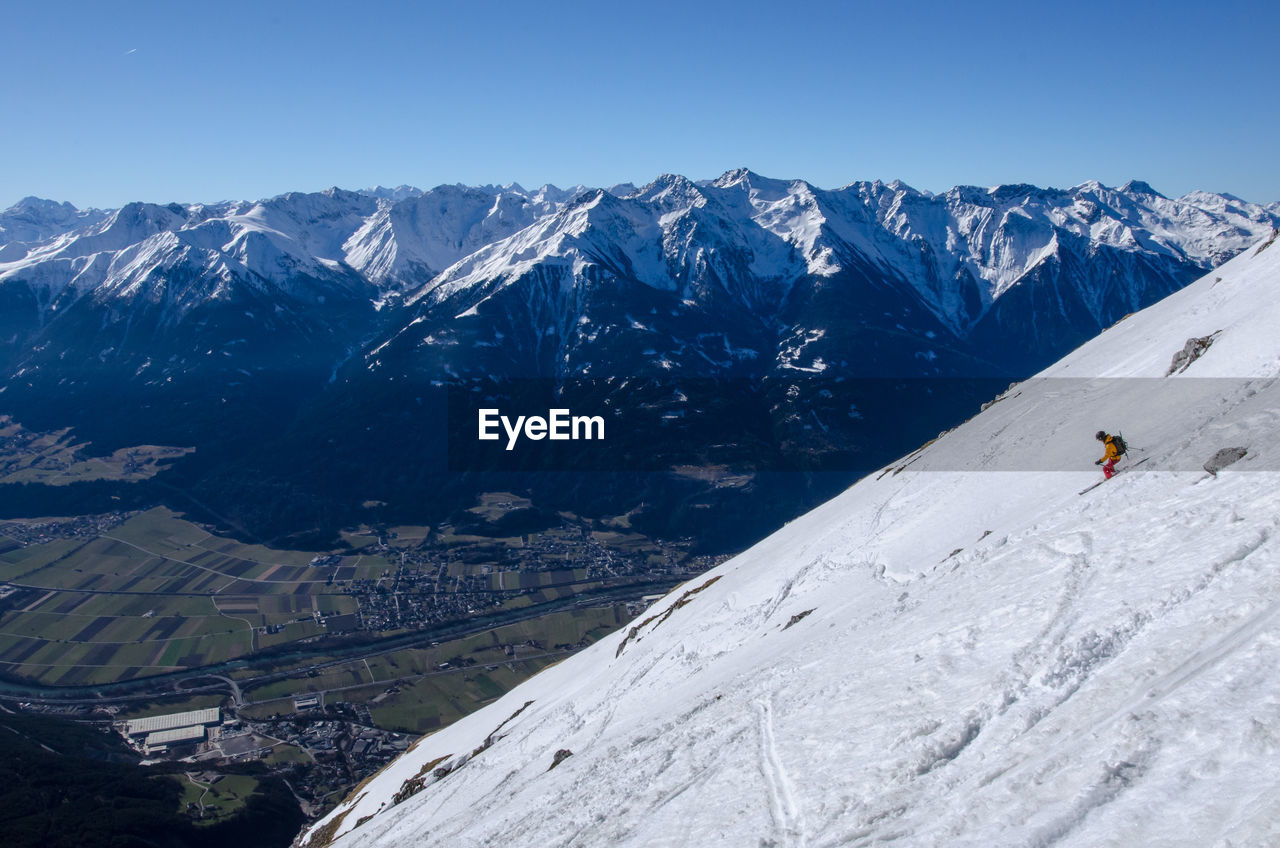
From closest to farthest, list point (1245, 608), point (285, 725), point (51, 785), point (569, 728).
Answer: point (1245, 608), point (569, 728), point (51, 785), point (285, 725)

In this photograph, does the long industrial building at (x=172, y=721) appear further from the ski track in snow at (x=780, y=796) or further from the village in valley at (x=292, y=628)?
the ski track in snow at (x=780, y=796)

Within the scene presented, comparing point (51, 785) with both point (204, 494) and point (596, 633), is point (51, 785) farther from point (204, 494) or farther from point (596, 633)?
point (204, 494)

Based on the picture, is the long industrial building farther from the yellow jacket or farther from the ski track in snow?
the yellow jacket

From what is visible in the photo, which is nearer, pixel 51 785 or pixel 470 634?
pixel 51 785

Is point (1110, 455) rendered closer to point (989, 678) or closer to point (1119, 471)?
point (1119, 471)

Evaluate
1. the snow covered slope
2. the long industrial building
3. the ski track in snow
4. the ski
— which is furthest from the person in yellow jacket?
the long industrial building

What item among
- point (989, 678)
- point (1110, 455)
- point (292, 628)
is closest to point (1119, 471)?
point (1110, 455)

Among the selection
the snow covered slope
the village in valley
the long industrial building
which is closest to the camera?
the snow covered slope

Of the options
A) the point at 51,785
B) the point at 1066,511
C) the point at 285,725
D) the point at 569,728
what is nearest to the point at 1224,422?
the point at 1066,511
